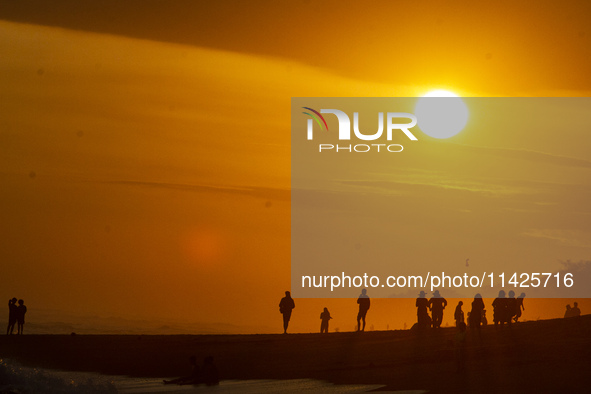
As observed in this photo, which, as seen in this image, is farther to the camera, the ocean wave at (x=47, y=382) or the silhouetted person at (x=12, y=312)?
the silhouetted person at (x=12, y=312)

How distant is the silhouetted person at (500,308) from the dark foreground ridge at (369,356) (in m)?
0.54

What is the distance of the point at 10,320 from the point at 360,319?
1638cm

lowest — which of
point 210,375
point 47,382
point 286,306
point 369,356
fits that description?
point 47,382

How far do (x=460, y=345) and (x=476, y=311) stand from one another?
9992 mm

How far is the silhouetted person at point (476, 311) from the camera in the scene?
3386cm

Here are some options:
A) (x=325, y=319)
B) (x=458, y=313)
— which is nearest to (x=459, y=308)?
(x=458, y=313)

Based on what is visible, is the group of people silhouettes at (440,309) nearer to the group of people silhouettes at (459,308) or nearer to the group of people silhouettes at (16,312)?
the group of people silhouettes at (459,308)

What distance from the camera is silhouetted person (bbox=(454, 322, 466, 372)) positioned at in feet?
79.0

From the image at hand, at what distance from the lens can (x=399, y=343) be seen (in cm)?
3338

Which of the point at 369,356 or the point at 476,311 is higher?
the point at 476,311

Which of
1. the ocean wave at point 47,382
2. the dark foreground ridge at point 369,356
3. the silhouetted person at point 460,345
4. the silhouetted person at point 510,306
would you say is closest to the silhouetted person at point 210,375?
the dark foreground ridge at point 369,356

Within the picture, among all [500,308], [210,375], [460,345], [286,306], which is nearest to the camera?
A: [460,345]

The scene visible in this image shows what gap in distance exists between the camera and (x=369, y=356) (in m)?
30.4

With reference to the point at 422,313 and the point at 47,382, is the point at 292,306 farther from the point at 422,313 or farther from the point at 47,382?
the point at 47,382
